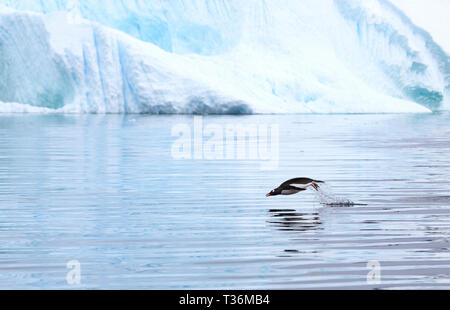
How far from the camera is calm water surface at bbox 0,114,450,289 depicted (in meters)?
5.10

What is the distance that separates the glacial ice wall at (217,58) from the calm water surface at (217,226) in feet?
99.1

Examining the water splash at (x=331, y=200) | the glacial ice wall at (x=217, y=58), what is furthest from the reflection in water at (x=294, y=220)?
the glacial ice wall at (x=217, y=58)

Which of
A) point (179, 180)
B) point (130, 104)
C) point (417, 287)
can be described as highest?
point (130, 104)

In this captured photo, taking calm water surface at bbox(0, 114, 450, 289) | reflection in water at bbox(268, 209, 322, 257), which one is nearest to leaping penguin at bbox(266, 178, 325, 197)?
calm water surface at bbox(0, 114, 450, 289)

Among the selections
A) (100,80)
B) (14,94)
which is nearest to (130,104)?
(100,80)

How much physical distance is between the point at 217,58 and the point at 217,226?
4474 centimetres

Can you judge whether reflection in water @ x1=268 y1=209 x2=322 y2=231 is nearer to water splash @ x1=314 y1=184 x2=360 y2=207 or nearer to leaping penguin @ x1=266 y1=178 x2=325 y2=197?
leaping penguin @ x1=266 y1=178 x2=325 y2=197

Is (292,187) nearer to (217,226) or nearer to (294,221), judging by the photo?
(294,221)

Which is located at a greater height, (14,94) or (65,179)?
(14,94)

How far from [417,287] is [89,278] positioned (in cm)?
210

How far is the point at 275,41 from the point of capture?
2106 inches

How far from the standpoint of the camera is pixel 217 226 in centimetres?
708

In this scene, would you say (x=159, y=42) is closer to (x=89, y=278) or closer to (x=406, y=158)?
(x=406, y=158)

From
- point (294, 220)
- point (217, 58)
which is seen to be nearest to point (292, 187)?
point (294, 220)
